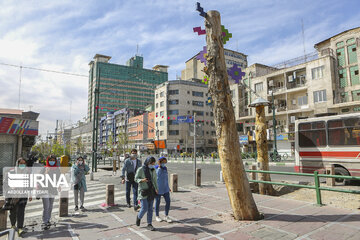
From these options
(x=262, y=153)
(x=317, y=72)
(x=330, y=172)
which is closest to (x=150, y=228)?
(x=262, y=153)

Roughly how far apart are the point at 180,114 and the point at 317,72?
3348 cm

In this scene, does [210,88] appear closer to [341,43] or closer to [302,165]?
[302,165]

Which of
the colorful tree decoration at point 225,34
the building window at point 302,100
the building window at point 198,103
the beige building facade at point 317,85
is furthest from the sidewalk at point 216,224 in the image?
the building window at point 198,103

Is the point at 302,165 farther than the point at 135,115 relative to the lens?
No

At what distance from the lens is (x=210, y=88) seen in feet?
19.6

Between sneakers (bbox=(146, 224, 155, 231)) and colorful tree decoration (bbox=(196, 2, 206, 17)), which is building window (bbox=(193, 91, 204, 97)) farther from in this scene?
sneakers (bbox=(146, 224, 155, 231))

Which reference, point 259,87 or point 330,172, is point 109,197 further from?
point 259,87

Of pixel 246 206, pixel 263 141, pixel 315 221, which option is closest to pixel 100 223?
pixel 246 206

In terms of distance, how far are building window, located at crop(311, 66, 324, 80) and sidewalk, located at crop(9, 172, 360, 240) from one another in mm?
28497

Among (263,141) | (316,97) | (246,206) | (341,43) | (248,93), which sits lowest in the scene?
(246,206)

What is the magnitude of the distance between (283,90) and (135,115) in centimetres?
5187

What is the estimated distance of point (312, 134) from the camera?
1169 centimetres

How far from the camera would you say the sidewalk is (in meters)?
4.68

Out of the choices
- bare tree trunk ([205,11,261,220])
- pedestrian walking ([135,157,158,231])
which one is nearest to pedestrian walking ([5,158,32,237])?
pedestrian walking ([135,157,158,231])
